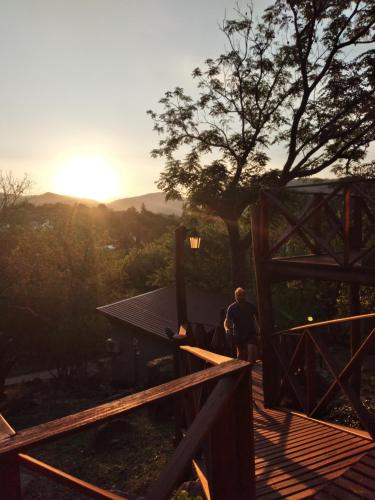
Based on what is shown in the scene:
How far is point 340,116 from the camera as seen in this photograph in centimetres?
1858

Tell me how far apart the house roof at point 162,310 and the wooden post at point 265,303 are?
12149mm

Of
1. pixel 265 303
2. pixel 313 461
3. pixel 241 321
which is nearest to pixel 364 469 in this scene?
pixel 313 461

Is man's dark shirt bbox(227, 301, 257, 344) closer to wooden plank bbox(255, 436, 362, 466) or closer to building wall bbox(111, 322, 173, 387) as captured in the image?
wooden plank bbox(255, 436, 362, 466)

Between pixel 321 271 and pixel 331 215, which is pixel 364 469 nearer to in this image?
pixel 321 271

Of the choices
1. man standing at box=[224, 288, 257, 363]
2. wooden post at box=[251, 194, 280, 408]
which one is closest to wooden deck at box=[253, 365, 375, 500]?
wooden post at box=[251, 194, 280, 408]

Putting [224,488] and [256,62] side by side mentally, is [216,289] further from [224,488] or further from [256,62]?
[224,488]

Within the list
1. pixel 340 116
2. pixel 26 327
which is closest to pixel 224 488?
pixel 340 116

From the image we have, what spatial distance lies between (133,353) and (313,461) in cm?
1781

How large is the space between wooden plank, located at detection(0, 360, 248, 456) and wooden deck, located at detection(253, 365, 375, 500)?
7.37 ft

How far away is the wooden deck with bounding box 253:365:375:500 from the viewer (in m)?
3.77

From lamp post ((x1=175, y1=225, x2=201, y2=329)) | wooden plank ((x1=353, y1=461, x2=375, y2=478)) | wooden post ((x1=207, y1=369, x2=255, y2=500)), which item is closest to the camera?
wooden post ((x1=207, y1=369, x2=255, y2=500))

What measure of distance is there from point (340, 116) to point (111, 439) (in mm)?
16561

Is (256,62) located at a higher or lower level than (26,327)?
higher

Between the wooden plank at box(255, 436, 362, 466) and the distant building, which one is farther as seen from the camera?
the distant building
